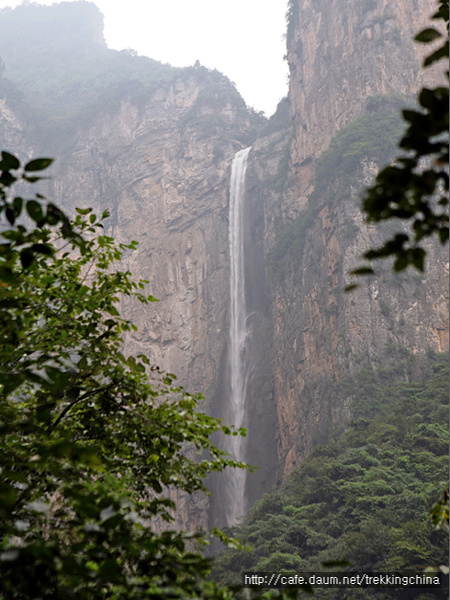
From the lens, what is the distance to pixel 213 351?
28.9 meters

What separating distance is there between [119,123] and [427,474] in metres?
35.2

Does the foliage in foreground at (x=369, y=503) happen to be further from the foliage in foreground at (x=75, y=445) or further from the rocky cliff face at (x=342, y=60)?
the rocky cliff face at (x=342, y=60)

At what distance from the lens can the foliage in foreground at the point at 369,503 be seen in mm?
8773

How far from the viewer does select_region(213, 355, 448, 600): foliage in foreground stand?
8773 millimetres

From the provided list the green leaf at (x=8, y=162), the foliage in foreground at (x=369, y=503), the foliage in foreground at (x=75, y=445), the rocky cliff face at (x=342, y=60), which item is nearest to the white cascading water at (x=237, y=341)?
the rocky cliff face at (x=342, y=60)

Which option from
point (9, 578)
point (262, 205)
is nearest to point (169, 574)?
point (9, 578)

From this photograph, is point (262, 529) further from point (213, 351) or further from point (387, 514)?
point (213, 351)

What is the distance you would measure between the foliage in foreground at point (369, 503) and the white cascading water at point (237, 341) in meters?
8.50

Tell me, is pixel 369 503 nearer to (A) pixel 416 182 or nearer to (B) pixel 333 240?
(A) pixel 416 182

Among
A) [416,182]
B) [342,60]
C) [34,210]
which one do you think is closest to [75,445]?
[34,210]

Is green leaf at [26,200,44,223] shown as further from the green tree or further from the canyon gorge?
the canyon gorge

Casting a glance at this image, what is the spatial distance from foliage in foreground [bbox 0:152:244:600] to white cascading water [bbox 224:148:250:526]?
2007 centimetres

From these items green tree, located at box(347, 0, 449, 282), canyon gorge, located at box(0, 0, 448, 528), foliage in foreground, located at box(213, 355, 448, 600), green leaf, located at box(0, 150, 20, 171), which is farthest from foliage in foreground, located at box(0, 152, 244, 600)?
canyon gorge, located at box(0, 0, 448, 528)

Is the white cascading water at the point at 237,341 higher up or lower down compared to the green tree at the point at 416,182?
higher up
